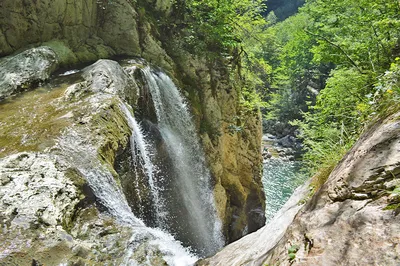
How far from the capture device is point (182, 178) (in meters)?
10.1

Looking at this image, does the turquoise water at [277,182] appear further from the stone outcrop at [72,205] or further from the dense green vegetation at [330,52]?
the stone outcrop at [72,205]

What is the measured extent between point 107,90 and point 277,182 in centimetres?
1831

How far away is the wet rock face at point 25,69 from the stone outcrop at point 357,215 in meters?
7.97

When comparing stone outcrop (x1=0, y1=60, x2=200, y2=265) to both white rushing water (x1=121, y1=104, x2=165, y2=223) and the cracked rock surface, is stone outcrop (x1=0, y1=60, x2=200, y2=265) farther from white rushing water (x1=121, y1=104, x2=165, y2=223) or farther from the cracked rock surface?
the cracked rock surface

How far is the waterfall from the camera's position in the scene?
30.7ft

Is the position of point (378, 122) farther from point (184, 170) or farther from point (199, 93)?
point (199, 93)

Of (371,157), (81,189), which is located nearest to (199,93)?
(81,189)

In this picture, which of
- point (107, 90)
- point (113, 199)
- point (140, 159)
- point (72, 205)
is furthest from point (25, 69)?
point (72, 205)

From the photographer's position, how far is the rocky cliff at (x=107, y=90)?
566 centimetres

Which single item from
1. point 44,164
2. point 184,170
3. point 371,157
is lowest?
point 184,170

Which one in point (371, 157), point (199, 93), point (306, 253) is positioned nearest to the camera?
point (306, 253)

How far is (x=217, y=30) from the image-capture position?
12.5 meters

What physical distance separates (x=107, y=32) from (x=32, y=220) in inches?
384

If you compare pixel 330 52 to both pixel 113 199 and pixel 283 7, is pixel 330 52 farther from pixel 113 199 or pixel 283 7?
pixel 283 7
